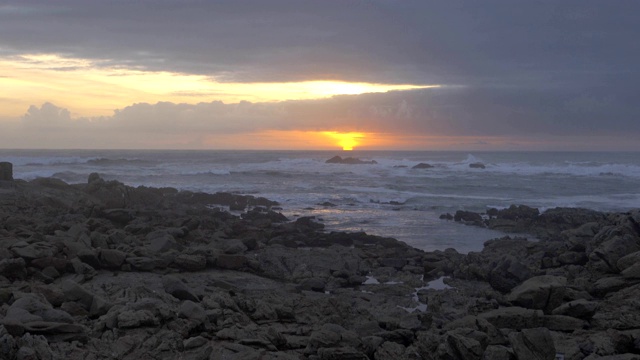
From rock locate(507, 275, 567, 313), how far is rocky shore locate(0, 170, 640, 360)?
0.08 ft

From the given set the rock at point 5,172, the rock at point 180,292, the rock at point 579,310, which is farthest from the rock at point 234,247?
the rock at point 5,172

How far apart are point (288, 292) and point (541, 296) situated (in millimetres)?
4674

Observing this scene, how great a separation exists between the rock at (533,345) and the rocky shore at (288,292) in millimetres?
18

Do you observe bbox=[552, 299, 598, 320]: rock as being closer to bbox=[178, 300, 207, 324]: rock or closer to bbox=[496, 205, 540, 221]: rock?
bbox=[178, 300, 207, 324]: rock

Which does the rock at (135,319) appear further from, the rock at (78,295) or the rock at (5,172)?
the rock at (5,172)

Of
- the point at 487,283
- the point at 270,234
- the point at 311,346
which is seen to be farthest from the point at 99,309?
the point at 270,234

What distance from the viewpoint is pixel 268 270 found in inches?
558

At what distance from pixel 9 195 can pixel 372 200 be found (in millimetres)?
18757

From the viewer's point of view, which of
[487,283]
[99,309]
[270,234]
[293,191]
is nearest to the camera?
[99,309]

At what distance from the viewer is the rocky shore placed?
7945mm

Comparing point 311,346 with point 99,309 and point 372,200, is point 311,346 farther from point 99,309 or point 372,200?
point 372,200

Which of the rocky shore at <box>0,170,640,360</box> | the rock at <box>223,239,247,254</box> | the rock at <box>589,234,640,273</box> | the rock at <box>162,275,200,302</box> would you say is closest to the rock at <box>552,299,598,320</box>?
the rocky shore at <box>0,170,640,360</box>

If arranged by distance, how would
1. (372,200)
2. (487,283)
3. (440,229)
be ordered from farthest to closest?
(372,200)
(440,229)
(487,283)

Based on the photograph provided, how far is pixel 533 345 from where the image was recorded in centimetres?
780
